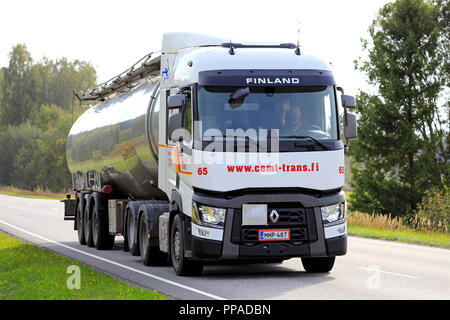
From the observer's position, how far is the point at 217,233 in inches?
484

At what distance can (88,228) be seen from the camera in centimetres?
2128

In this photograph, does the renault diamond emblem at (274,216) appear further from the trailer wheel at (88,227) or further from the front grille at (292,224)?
the trailer wheel at (88,227)

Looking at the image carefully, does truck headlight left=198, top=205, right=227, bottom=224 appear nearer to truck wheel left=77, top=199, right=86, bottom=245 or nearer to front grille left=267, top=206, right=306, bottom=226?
front grille left=267, top=206, right=306, bottom=226

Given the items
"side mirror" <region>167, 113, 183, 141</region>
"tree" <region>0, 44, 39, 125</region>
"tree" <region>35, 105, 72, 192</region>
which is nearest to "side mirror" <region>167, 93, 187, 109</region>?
"side mirror" <region>167, 113, 183, 141</region>

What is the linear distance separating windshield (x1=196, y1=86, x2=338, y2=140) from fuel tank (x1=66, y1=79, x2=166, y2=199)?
9.32ft

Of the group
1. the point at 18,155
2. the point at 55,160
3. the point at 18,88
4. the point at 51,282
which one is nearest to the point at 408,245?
the point at 51,282

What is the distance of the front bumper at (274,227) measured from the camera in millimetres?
12305

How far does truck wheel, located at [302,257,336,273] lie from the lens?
13.5 metres

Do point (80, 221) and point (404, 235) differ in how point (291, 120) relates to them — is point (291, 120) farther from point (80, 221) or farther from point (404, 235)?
point (80, 221)

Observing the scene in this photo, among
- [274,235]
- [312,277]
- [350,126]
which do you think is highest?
[350,126]

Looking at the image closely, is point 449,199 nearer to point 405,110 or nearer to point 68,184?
point 405,110

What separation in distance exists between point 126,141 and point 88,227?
172 inches

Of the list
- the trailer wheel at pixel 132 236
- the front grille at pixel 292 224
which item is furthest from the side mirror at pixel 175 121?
the trailer wheel at pixel 132 236

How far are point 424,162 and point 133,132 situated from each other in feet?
59.9
